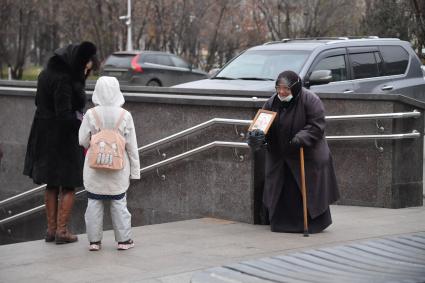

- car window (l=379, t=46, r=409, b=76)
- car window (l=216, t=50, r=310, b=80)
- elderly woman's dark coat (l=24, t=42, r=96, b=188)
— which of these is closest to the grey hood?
elderly woman's dark coat (l=24, t=42, r=96, b=188)

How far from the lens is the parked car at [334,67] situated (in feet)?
45.5

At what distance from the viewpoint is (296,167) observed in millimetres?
9281

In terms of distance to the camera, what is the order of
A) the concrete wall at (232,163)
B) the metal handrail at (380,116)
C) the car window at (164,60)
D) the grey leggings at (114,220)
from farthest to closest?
1. the car window at (164,60)
2. the metal handrail at (380,116)
3. the concrete wall at (232,163)
4. the grey leggings at (114,220)

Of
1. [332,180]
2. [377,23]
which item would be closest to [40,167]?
[332,180]

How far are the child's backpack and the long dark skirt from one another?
1.92 m

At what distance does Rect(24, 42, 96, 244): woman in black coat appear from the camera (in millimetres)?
8859

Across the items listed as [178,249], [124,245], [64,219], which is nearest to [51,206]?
[64,219]

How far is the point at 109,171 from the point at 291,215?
81.6 inches

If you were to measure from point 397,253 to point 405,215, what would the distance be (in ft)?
15.6

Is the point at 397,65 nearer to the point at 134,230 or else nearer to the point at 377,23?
the point at 134,230

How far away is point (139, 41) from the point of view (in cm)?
4359

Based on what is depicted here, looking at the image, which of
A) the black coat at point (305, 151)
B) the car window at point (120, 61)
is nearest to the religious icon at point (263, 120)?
the black coat at point (305, 151)

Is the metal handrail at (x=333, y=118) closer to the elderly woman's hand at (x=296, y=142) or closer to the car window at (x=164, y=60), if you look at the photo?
the elderly woman's hand at (x=296, y=142)

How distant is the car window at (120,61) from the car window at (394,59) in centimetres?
1533
